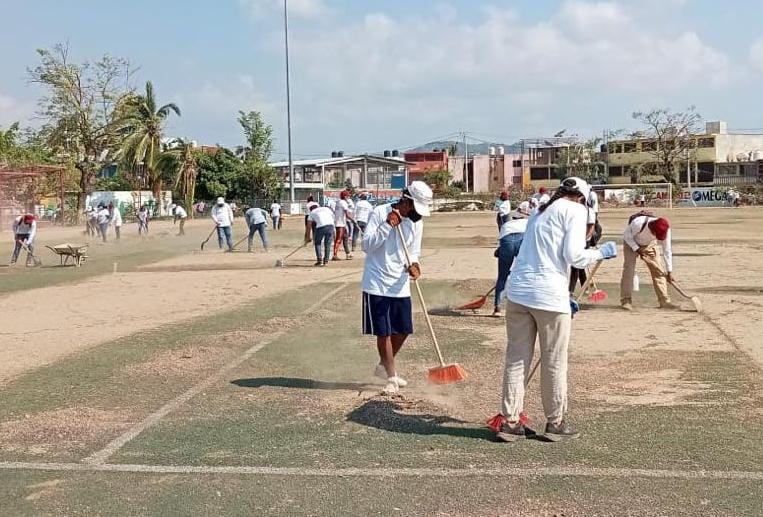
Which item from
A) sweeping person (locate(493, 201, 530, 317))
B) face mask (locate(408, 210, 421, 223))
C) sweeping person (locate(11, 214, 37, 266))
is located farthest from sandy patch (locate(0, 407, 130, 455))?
sweeping person (locate(11, 214, 37, 266))

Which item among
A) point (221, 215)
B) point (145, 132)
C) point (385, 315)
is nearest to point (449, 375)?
point (385, 315)

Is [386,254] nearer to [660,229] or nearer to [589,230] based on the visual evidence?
[589,230]

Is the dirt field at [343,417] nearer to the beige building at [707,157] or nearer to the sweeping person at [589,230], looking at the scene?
the sweeping person at [589,230]

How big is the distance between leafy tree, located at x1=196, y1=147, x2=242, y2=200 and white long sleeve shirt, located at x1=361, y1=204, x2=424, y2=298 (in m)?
59.9

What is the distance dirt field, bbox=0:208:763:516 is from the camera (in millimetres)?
4637

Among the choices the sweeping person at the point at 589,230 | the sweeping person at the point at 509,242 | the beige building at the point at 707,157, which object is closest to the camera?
the sweeping person at the point at 589,230

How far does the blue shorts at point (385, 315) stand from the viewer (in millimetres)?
6691

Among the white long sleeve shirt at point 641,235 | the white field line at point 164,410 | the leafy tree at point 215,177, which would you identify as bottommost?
the white field line at point 164,410

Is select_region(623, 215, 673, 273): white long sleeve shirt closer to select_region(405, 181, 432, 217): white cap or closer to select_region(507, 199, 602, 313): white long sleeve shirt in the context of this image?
select_region(405, 181, 432, 217): white cap

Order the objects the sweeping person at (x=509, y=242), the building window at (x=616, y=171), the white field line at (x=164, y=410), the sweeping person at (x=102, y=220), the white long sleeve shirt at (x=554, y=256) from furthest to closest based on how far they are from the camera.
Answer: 1. the building window at (x=616, y=171)
2. the sweeping person at (x=102, y=220)
3. the sweeping person at (x=509, y=242)
4. the white field line at (x=164, y=410)
5. the white long sleeve shirt at (x=554, y=256)

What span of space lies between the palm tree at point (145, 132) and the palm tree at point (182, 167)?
653mm

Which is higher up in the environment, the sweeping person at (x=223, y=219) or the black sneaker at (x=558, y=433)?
the sweeping person at (x=223, y=219)

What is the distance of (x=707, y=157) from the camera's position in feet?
306

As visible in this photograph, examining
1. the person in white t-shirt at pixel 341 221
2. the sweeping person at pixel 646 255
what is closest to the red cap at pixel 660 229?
the sweeping person at pixel 646 255
